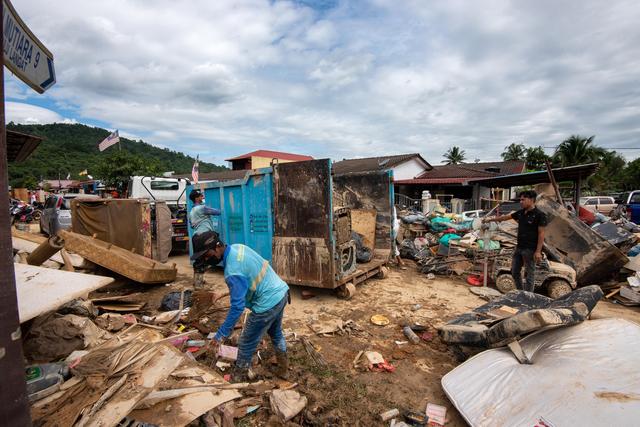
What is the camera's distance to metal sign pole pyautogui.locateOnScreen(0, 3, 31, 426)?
3.76 feet

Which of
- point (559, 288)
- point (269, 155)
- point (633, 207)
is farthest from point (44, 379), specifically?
point (269, 155)

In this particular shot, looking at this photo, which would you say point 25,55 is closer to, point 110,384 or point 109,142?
point 110,384

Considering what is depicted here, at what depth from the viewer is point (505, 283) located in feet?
18.2

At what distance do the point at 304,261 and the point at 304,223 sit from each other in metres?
0.62

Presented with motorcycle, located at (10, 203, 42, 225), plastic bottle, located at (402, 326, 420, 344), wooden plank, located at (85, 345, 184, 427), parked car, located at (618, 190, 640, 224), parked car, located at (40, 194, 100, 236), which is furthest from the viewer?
motorcycle, located at (10, 203, 42, 225)

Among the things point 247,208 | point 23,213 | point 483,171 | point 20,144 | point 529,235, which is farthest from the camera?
point 483,171

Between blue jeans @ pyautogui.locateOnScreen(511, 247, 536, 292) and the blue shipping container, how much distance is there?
12.7 ft

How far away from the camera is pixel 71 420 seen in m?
1.91

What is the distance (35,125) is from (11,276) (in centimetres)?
7407

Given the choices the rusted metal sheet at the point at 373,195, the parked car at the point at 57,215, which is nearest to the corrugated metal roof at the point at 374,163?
the rusted metal sheet at the point at 373,195

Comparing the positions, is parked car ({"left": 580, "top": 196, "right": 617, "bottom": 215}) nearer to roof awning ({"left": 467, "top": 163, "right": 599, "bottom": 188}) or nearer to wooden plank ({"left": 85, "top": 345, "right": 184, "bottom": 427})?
roof awning ({"left": 467, "top": 163, "right": 599, "bottom": 188})

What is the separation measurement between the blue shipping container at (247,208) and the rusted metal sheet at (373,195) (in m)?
2.11

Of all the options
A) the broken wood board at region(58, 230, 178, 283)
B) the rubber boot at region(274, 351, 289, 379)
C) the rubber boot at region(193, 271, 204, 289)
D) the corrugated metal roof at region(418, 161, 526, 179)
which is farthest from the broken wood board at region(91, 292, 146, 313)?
the corrugated metal roof at region(418, 161, 526, 179)

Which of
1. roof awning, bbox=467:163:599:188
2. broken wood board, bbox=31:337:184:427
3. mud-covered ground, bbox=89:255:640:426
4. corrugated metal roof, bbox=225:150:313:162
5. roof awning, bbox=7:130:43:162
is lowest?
mud-covered ground, bbox=89:255:640:426
